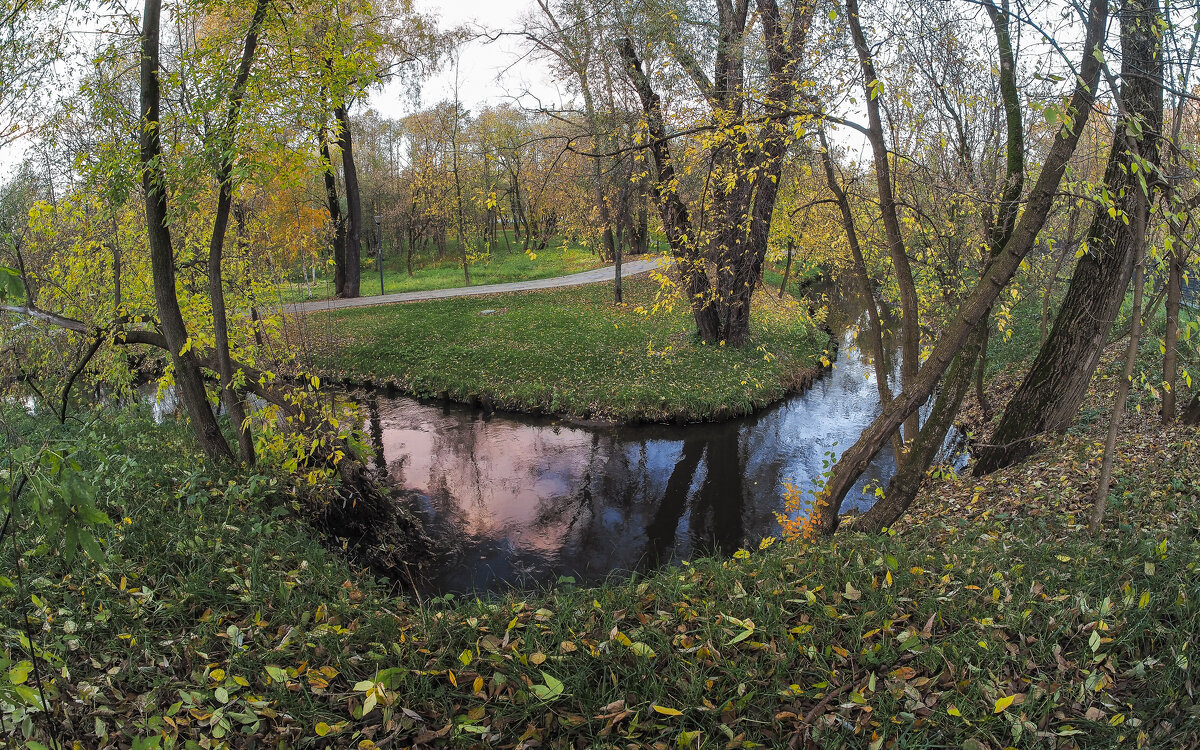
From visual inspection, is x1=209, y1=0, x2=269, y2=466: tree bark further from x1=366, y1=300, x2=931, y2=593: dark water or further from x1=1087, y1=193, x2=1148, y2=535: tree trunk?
x1=1087, y1=193, x2=1148, y2=535: tree trunk

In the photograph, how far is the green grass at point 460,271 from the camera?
27625mm

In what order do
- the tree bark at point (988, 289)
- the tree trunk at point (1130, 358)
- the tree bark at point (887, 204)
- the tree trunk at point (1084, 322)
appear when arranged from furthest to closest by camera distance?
the tree bark at point (887, 204)
the tree trunk at point (1084, 322)
the tree bark at point (988, 289)
the tree trunk at point (1130, 358)

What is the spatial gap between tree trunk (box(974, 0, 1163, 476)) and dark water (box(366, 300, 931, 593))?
2.27 metres

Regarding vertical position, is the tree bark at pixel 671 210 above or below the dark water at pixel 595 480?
above

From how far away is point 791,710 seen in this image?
9.98ft

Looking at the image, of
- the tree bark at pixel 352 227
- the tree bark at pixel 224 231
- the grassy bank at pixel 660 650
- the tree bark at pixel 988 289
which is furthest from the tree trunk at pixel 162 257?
the tree bark at pixel 352 227

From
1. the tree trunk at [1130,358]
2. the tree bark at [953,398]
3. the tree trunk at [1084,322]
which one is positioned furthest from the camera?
the tree bark at [953,398]

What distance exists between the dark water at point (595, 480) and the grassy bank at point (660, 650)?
A: 9.45 ft

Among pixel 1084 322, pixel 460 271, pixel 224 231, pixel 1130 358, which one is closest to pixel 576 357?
pixel 224 231

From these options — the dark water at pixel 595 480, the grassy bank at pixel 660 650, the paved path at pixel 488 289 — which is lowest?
the dark water at pixel 595 480

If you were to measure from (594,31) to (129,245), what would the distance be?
7276 millimetres

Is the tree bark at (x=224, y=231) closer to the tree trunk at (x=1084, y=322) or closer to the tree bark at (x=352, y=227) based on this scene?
the tree trunk at (x=1084, y=322)

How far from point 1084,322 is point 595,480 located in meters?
6.21

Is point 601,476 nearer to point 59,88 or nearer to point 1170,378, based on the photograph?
point 1170,378
